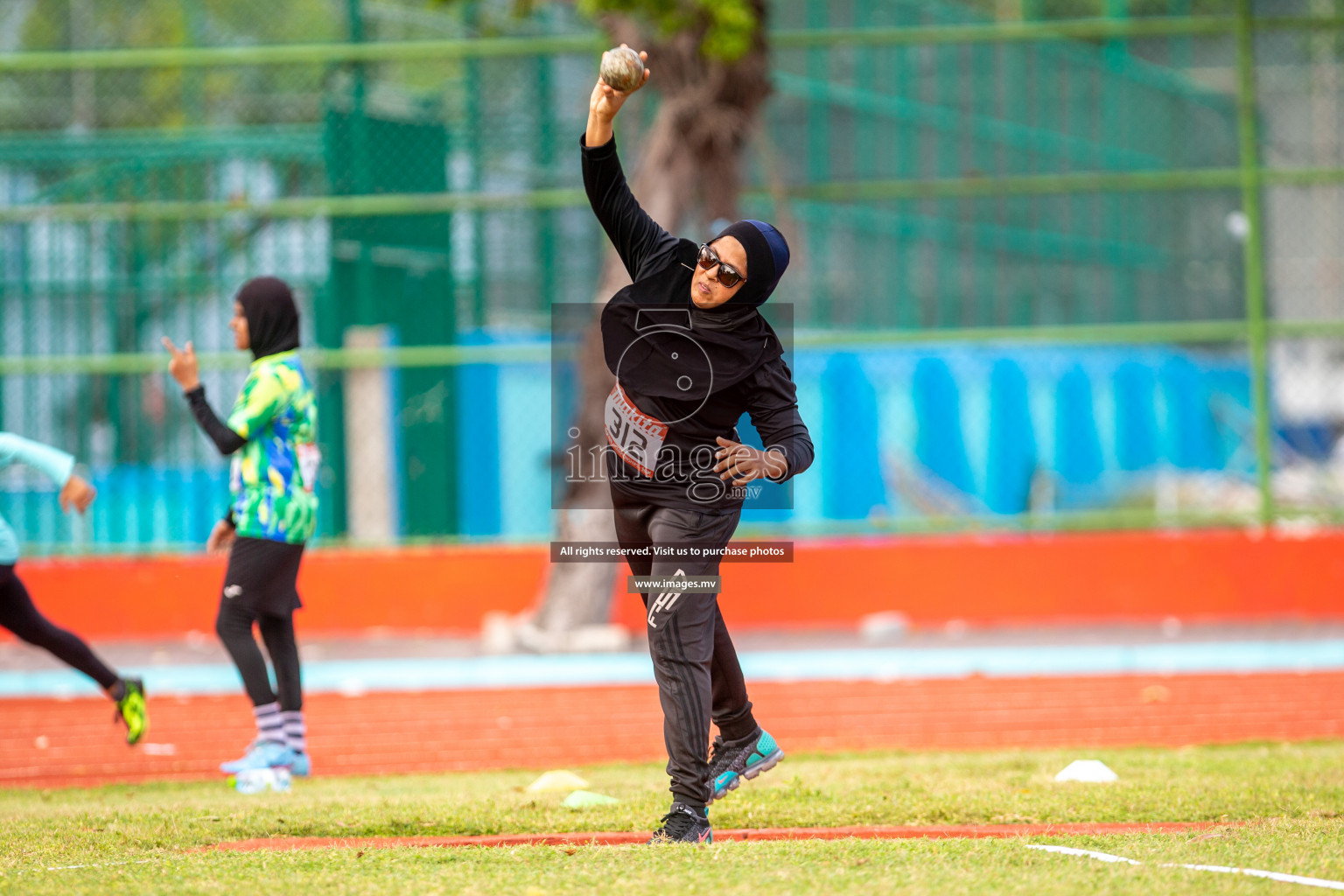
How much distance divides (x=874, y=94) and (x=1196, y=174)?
5804 mm

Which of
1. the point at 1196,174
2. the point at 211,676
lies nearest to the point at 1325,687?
the point at 1196,174

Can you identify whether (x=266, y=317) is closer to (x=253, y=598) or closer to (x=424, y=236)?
(x=253, y=598)

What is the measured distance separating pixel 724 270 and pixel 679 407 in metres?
0.41

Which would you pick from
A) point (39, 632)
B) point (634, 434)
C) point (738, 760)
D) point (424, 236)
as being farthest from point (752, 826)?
point (424, 236)

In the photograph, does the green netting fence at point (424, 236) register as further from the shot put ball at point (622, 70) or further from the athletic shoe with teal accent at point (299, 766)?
the shot put ball at point (622, 70)

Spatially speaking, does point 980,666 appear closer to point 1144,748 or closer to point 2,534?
point 1144,748

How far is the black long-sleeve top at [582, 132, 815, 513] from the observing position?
13.8ft

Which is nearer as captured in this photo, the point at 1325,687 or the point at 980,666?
the point at 1325,687

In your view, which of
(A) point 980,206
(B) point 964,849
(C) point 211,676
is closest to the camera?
(B) point 964,849

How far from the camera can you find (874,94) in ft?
50.9

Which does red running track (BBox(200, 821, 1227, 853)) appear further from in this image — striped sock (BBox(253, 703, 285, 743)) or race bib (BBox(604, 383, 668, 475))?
striped sock (BBox(253, 703, 285, 743))

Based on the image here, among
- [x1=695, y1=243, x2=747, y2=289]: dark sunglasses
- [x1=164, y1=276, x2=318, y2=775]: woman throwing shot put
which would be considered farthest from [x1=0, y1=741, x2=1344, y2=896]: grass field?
[x1=695, y1=243, x2=747, y2=289]: dark sunglasses

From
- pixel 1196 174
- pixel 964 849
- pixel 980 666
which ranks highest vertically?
pixel 1196 174

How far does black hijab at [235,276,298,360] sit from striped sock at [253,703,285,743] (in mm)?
1350
